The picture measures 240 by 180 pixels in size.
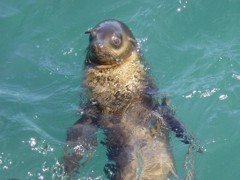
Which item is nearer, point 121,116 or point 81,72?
point 121,116

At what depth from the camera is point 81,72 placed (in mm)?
9531

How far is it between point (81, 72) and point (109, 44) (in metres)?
1.31

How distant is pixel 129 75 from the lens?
8.75 metres

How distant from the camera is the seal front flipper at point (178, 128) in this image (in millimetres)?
8398

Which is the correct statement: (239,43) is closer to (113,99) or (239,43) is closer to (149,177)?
(113,99)

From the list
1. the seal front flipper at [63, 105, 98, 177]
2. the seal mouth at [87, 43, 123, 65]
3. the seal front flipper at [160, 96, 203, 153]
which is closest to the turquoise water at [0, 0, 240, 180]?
the seal front flipper at [63, 105, 98, 177]

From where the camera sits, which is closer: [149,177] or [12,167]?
[149,177]

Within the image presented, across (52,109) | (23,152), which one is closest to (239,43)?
(52,109)

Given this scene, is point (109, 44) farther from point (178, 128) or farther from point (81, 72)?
point (178, 128)

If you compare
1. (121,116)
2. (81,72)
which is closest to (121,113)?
(121,116)

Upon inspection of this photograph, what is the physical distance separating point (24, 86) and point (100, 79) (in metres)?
2.57

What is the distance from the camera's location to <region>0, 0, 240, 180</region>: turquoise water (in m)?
8.93

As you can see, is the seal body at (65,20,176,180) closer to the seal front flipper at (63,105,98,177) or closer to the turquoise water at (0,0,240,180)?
the seal front flipper at (63,105,98,177)

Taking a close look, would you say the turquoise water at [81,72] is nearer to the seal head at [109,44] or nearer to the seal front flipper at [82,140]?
the seal front flipper at [82,140]
